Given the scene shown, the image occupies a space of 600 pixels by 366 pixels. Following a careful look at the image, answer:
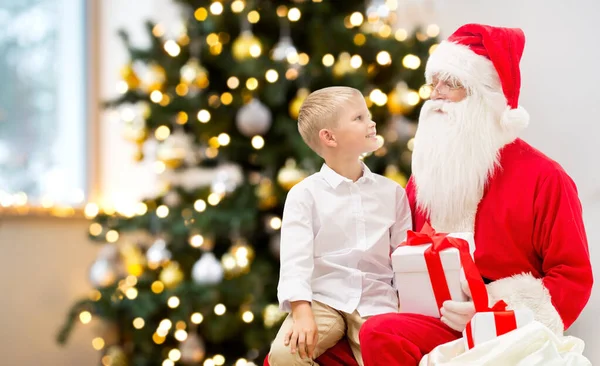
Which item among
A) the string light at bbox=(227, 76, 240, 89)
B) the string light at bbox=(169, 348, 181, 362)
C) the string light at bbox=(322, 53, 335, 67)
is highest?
the string light at bbox=(322, 53, 335, 67)

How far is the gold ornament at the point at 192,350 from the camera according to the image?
3266 mm

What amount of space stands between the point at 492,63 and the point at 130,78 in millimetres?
2044

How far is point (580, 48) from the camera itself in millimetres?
2398

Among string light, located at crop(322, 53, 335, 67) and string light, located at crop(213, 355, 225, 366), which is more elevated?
string light, located at crop(322, 53, 335, 67)

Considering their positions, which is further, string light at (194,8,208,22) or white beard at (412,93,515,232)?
string light at (194,8,208,22)

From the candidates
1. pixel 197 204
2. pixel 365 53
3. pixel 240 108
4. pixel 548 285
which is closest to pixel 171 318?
pixel 197 204

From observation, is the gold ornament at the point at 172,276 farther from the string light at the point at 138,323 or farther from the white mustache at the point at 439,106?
the white mustache at the point at 439,106

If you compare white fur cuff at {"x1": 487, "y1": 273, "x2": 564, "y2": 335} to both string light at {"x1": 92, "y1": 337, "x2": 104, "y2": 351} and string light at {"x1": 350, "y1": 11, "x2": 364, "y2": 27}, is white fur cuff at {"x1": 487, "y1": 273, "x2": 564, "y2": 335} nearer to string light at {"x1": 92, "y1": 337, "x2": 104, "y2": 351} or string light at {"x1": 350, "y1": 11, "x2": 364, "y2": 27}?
string light at {"x1": 350, "y1": 11, "x2": 364, "y2": 27}

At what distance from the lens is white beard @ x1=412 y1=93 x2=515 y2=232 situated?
194cm

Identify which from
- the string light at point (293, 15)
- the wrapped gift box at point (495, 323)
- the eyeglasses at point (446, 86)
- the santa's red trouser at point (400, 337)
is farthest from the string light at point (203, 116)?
the wrapped gift box at point (495, 323)

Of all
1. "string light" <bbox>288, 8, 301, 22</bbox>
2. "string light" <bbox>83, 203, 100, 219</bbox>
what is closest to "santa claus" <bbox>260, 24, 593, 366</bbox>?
"string light" <bbox>288, 8, 301, 22</bbox>

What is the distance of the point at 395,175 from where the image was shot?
3109 millimetres

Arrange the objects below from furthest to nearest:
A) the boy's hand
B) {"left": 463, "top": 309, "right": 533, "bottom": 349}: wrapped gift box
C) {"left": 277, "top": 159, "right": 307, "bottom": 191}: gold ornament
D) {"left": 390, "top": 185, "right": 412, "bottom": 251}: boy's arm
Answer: {"left": 277, "top": 159, "right": 307, "bottom": 191}: gold ornament
{"left": 390, "top": 185, "right": 412, "bottom": 251}: boy's arm
the boy's hand
{"left": 463, "top": 309, "right": 533, "bottom": 349}: wrapped gift box

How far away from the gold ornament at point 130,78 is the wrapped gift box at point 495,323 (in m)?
2.33
